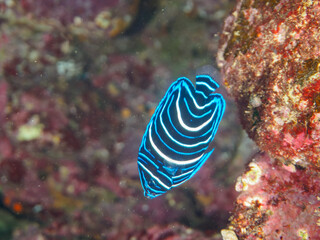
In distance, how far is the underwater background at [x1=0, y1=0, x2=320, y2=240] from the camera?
9.88ft

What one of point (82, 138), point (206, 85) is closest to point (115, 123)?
point (82, 138)

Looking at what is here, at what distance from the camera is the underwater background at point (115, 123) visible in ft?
9.88

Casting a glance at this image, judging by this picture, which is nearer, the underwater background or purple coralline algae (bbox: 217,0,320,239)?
purple coralline algae (bbox: 217,0,320,239)

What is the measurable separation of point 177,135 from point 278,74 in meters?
1.17

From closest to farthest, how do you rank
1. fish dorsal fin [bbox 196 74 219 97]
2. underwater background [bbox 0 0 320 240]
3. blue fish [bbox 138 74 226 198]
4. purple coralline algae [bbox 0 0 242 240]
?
blue fish [bbox 138 74 226 198], fish dorsal fin [bbox 196 74 219 97], underwater background [bbox 0 0 320 240], purple coralline algae [bbox 0 0 242 240]

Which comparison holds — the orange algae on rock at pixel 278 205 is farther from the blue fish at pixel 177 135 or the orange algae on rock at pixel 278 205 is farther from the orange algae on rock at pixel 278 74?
the blue fish at pixel 177 135

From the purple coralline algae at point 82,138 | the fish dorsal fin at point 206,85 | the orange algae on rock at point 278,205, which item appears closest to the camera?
the fish dorsal fin at point 206,85

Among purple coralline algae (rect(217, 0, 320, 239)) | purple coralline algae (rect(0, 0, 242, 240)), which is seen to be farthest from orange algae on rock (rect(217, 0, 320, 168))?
purple coralline algae (rect(0, 0, 242, 240))

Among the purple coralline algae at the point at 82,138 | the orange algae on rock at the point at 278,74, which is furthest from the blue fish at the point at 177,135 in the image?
the purple coralline algae at the point at 82,138

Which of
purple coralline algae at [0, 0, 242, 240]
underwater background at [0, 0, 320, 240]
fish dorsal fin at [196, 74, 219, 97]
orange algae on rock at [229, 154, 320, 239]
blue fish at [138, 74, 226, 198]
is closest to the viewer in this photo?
blue fish at [138, 74, 226, 198]

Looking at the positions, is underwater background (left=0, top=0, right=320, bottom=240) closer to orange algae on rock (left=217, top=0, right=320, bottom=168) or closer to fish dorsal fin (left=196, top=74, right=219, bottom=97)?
orange algae on rock (left=217, top=0, right=320, bottom=168)

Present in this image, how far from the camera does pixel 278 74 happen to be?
7.77ft

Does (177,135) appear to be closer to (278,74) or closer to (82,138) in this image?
(278,74)

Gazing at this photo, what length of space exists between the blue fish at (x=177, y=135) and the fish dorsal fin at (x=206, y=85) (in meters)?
0.01
